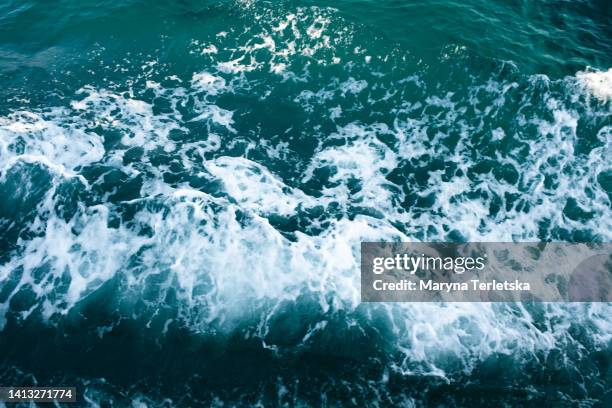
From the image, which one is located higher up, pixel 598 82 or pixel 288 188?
pixel 598 82

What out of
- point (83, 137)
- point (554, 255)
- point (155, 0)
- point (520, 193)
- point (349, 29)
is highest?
point (155, 0)

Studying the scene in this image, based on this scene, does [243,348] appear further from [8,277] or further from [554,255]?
[554,255]

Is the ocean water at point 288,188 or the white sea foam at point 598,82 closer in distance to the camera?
the ocean water at point 288,188

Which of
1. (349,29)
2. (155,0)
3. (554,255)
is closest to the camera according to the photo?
(554,255)

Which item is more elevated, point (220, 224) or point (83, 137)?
point (83, 137)

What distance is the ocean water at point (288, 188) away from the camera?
10359mm

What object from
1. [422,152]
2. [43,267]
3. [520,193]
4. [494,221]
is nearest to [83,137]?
[43,267]

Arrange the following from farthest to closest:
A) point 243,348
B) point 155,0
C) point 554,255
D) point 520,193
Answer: point 155,0
point 520,193
point 554,255
point 243,348

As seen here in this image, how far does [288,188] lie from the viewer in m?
14.5

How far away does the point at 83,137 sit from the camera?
15719mm

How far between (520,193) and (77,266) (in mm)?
16485

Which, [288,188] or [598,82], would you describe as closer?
[288,188]

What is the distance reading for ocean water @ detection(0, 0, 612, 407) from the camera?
10359mm

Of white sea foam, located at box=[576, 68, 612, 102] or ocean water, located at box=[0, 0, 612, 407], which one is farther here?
white sea foam, located at box=[576, 68, 612, 102]
